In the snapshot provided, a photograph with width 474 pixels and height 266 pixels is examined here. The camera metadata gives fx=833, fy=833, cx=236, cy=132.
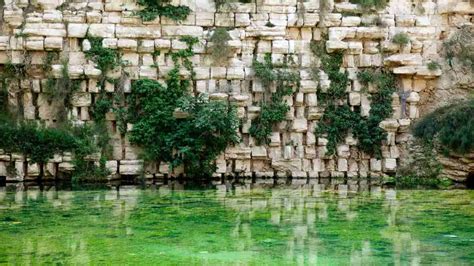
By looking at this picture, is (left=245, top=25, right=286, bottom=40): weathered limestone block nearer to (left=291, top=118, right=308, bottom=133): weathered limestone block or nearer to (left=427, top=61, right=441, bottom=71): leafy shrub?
(left=291, top=118, right=308, bottom=133): weathered limestone block

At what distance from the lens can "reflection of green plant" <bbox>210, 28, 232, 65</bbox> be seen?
18.4 m

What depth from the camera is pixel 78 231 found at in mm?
10195

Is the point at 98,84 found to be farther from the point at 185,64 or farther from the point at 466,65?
the point at 466,65

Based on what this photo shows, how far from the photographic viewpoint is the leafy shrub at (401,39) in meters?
18.7

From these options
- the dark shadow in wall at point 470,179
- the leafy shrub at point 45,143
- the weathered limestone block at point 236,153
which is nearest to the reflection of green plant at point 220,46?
the weathered limestone block at point 236,153

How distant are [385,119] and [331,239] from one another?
938cm

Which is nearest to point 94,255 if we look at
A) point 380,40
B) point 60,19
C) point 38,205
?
point 38,205

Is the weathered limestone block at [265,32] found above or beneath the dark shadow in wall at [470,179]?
above

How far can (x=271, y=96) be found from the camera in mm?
18500

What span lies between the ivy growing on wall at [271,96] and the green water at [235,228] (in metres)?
3.29

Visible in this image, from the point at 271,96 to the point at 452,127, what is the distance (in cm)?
396

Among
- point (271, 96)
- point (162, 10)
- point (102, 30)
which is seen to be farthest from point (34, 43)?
point (271, 96)

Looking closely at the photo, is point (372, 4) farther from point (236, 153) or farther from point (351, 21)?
point (236, 153)

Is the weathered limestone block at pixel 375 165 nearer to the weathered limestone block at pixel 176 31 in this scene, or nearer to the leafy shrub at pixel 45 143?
the weathered limestone block at pixel 176 31
